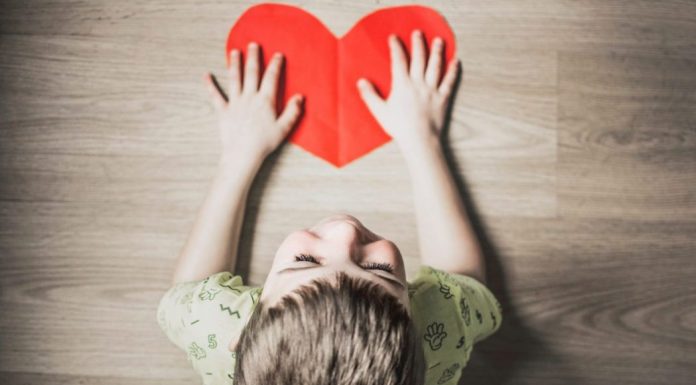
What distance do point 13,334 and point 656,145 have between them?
0.96 metres

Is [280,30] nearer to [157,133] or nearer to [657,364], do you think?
[157,133]

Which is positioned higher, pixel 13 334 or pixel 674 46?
pixel 674 46

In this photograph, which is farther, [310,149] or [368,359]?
[310,149]

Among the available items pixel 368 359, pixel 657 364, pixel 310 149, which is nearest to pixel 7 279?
pixel 310 149

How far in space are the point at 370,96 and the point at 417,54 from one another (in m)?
0.09

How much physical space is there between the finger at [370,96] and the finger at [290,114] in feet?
0.28

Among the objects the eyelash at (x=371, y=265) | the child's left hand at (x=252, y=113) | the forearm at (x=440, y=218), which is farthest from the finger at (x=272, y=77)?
the eyelash at (x=371, y=265)

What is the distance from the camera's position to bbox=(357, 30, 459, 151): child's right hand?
0.78 metres

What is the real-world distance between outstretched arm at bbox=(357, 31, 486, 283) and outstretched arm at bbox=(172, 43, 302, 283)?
0.13 metres

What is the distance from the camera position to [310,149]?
31.3 inches

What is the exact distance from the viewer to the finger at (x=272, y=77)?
2.56 feet

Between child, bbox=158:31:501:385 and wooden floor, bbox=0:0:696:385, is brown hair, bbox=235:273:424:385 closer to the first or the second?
child, bbox=158:31:501:385

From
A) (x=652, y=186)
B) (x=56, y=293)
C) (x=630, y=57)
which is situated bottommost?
(x=56, y=293)

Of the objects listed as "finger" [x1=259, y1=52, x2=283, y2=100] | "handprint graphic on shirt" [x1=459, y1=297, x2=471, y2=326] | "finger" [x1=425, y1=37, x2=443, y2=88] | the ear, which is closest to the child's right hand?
"finger" [x1=425, y1=37, x2=443, y2=88]
